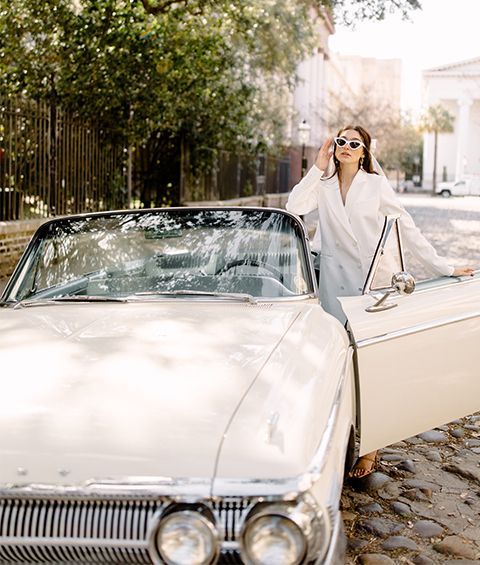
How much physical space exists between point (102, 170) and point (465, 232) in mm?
12859

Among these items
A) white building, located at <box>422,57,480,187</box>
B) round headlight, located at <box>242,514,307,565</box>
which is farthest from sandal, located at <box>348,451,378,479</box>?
white building, located at <box>422,57,480,187</box>

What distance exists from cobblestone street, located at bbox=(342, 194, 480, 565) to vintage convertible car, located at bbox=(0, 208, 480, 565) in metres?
0.40

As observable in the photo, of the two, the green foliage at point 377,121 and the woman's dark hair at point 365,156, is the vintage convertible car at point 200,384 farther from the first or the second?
the green foliage at point 377,121

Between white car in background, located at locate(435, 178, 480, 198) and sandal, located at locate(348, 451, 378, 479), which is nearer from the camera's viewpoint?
sandal, located at locate(348, 451, 378, 479)

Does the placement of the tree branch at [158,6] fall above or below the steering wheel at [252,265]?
above

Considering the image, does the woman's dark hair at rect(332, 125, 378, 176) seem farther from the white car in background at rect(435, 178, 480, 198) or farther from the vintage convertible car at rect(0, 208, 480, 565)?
the white car in background at rect(435, 178, 480, 198)

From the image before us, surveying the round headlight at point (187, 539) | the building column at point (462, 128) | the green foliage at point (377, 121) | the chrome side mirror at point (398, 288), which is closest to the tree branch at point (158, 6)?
the chrome side mirror at point (398, 288)

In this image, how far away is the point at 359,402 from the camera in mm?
3646

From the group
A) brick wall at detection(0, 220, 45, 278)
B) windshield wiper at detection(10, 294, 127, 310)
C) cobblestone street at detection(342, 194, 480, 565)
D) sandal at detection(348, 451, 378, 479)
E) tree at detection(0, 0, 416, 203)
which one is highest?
tree at detection(0, 0, 416, 203)

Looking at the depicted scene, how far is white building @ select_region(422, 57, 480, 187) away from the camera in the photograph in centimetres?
8981

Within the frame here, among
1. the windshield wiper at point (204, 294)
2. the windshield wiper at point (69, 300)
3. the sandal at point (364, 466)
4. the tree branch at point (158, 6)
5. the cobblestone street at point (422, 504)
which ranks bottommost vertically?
the cobblestone street at point (422, 504)

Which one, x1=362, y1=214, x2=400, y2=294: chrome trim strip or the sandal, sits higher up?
x1=362, y1=214, x2=400, y2=294: chrome trim strip

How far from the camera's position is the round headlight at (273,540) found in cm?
221

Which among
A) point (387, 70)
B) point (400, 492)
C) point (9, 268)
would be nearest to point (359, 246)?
point (400, 492)
